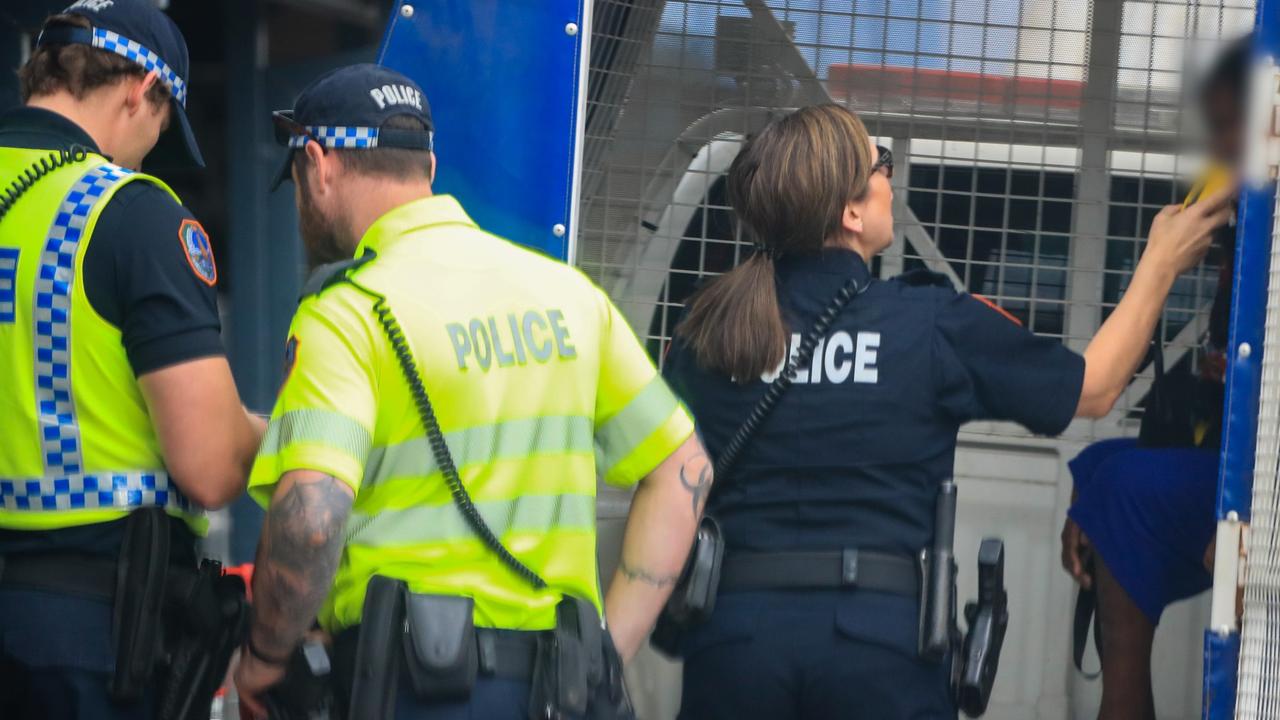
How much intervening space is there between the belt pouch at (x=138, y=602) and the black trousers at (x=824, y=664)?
899 millimetres

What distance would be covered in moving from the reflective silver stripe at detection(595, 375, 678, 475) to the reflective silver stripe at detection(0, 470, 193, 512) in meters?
0.69

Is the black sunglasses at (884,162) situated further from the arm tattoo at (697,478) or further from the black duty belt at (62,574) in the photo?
the black duty belt at (62,574)

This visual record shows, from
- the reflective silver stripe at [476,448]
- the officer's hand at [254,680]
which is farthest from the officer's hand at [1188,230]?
the officer's hand at [254,680]

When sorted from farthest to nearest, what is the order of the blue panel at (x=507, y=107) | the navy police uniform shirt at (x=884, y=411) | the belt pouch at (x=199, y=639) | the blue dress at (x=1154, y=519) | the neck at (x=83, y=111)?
the blue dress at (x=1154, y=519), the blue panel at (x=507, y=107), the navy police uniform shirt at (x=884, y=411), the neck at (x=83, y=111), the belt pouch at (x=199, y=639)

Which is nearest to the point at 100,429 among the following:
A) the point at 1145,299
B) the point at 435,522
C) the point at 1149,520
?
the point at 435,522

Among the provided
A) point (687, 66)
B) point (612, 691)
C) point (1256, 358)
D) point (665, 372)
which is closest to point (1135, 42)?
point (687, 66)

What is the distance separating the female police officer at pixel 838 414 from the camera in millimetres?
2469

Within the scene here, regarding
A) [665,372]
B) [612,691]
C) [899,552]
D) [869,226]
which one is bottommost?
[612,691]

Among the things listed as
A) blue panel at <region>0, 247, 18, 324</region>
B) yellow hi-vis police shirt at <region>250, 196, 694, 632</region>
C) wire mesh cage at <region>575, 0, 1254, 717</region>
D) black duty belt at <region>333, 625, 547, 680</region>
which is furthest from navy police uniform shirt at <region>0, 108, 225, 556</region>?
wire mesh cage at <region>575, 0, 1254, 717</region>

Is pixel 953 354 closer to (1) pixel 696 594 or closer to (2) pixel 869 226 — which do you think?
(2) pixel 869 226

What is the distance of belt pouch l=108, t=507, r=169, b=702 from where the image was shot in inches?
87.4

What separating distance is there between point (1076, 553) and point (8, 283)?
93.0 inches

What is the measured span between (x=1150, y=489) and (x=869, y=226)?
102cm

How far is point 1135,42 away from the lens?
3816 millimetres
